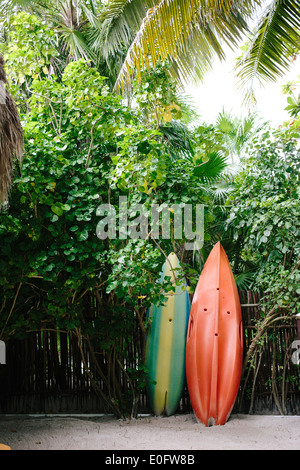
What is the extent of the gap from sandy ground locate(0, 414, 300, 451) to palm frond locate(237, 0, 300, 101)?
13.4 ft

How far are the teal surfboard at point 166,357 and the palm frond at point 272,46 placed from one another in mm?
2880

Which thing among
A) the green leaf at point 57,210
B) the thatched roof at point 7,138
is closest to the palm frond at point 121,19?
the thatched roof at point 7,138

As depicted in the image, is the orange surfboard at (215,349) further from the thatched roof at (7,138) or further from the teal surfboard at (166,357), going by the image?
the thatched roof at (7,138)

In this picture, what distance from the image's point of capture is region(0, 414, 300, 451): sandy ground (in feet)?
12.8

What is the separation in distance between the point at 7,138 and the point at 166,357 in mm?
2826

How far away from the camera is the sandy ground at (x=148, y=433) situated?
12.8ft

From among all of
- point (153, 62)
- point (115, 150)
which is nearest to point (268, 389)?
point (115, 150)

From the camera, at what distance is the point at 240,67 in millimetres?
6422

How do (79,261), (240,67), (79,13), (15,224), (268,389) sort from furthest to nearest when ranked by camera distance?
(79,13) → (240,67) → (268,389) → (79,261) → (15,224)

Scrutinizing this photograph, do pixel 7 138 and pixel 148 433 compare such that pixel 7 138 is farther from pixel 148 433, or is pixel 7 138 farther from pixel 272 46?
pixel 272 46

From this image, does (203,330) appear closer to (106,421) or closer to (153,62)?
(106,421)

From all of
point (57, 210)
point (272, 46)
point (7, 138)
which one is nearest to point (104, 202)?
point (57, 210)

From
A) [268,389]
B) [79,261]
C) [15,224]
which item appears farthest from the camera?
[268,389]
